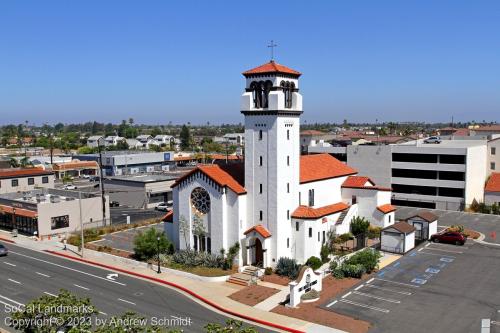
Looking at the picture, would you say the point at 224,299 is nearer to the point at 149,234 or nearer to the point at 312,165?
the point at 149,234

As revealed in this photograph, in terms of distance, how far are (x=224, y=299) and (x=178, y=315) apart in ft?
12.3

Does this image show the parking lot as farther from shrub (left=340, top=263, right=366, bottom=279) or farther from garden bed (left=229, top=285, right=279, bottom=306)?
garden bed (left=229, top=285, right=279, bottom=306)

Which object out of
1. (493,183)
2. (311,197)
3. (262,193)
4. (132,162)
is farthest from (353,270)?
(132,162)

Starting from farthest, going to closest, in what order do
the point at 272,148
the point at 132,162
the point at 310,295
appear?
the point at 132,162
the point at 272,148
the point at 310,295

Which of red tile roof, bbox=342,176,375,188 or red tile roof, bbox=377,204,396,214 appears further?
red tile roof, bbox=342,176,375,188

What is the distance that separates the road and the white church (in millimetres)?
7118

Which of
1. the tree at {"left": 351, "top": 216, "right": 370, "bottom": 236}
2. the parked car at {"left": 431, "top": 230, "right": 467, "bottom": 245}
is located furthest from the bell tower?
the parked car at {"left": 431, "top": 230, "right": 467, "bottom": 245}

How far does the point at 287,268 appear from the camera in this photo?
123 feet

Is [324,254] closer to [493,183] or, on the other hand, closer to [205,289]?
[205,289]

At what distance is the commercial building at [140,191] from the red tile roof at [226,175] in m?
29.7

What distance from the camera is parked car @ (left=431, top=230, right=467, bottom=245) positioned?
4666cm

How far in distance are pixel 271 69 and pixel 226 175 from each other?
9.84 m

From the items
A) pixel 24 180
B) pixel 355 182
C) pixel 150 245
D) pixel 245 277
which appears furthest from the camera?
pixel 24 180

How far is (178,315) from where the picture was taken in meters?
30.5
